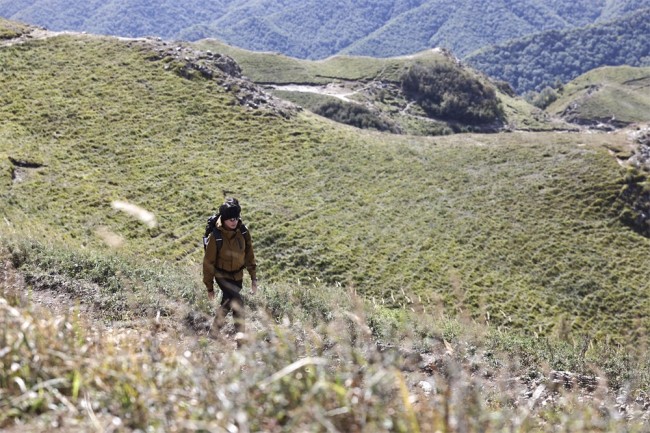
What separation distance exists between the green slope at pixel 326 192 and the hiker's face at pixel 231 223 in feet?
33.4

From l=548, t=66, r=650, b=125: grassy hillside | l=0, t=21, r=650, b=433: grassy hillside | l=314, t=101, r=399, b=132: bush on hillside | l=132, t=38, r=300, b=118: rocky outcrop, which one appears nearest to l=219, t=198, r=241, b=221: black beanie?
l=0, t=21, r=650, b=433: grassy hillside

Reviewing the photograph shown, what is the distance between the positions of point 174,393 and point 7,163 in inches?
1047

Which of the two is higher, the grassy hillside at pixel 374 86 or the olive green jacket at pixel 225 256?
the olive green jacket at pixel 225 256

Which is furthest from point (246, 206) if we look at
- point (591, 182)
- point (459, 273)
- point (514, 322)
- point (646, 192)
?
point (646, 192)

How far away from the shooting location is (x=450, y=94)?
10850 centimetres

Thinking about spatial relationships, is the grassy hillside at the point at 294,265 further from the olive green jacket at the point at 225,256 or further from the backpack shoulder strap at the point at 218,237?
the backpack shoulder strap at the point at 218,237

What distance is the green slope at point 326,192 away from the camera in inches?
888

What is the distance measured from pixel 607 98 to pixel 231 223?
589 ft

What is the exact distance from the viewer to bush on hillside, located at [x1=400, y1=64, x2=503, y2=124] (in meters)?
107

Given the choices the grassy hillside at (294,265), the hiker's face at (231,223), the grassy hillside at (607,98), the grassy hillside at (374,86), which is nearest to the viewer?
the grassy hillside at (294,265)

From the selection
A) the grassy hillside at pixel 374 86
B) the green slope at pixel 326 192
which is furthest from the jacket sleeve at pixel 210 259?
the grassy hillside at pixel 374 86

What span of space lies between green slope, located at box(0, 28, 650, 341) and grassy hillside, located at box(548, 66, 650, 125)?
13062 cm

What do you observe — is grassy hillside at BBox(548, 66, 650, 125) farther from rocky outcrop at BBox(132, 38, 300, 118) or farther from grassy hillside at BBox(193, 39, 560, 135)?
rocky outcrop at BBox(132, 38, 300, 118)

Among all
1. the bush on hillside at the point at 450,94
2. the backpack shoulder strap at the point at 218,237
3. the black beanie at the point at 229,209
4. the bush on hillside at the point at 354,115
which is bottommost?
the bush on hillside at the point at 354,115
